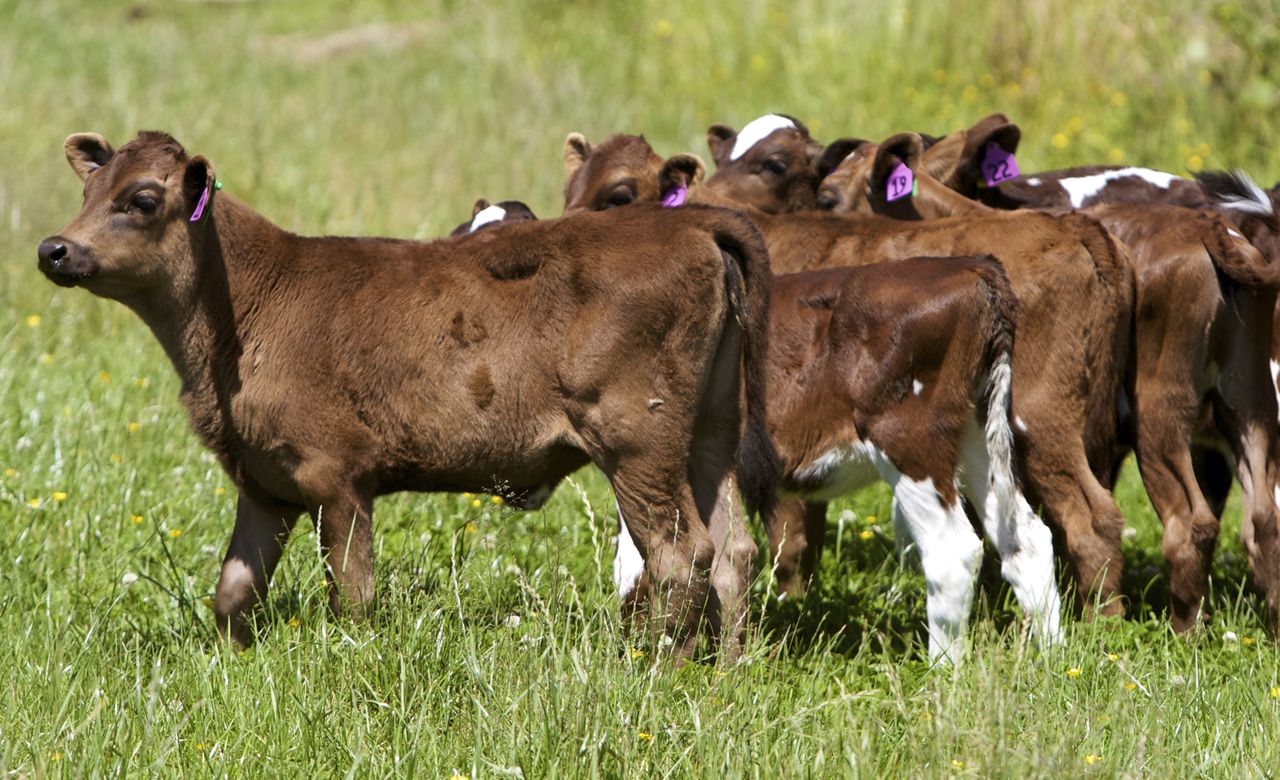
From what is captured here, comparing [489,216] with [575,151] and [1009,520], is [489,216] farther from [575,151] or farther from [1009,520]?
[1009,520]

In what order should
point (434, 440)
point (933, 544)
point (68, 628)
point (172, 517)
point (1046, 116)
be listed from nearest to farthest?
1. point (68, 628)
2. point (434, 440)
3. point (933, 544)
4. point (172, 517)
5. point (1046, 116)

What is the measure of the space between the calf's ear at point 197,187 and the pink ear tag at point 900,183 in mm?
3594

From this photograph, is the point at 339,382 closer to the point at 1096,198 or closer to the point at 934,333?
the point at 934,333

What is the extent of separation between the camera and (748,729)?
5.06m

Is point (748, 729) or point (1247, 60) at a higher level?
point (1247, 60)

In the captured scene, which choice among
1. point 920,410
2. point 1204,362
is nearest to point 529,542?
point 920,410

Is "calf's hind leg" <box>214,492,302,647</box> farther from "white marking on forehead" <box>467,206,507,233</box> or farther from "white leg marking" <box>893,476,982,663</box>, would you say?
"white leg marking" <box>893,476,982,663</box>

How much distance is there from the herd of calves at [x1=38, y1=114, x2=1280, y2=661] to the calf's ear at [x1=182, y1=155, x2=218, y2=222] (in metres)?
0.01

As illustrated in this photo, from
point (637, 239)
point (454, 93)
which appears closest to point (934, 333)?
point (637, 239)

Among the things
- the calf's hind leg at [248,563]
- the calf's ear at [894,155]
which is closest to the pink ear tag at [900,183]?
the calf's ear at [894,155]

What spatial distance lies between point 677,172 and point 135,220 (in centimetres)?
303

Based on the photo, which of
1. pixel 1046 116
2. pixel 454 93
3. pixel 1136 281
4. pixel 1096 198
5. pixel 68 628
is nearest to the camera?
pixel 68 628

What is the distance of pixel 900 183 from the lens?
26.5ft

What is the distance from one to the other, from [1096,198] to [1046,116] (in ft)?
19.8
